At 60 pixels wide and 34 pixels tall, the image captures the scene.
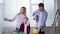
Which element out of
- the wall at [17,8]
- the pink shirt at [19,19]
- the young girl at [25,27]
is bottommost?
the young girl at [25,27]

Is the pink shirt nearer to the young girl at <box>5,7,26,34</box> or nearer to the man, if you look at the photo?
the young girl at <box>5,7,26,34</box>

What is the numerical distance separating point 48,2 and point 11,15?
0.39 meters

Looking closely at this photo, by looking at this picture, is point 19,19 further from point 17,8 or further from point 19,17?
point 17,8

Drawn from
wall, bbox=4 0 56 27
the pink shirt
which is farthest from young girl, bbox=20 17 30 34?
wall, bbox=4 0 56 27

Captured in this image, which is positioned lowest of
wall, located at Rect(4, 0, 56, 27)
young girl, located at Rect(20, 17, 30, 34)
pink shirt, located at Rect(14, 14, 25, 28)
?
young girl, located at Rect(20, 17, 30, 34)

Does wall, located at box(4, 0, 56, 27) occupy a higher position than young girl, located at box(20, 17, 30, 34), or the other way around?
wall, located at box(4, 0, 56, 27)

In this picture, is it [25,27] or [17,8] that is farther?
[17,8]

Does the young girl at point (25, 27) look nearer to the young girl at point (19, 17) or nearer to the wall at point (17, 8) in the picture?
the young girl at point (19, 17)

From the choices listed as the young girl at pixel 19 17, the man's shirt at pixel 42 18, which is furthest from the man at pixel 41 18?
the young girl at pixel 19 17

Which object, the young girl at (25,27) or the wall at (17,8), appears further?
the wall at (17,8)

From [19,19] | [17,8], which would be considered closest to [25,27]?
[19,19]

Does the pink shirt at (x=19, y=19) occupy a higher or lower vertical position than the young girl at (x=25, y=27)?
higher

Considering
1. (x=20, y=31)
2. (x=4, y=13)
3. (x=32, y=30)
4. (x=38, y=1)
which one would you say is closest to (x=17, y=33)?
(x=20, y=31)

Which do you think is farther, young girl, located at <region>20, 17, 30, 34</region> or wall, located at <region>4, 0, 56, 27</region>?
wall, located at <region>4, 0, 56, 27</region>
